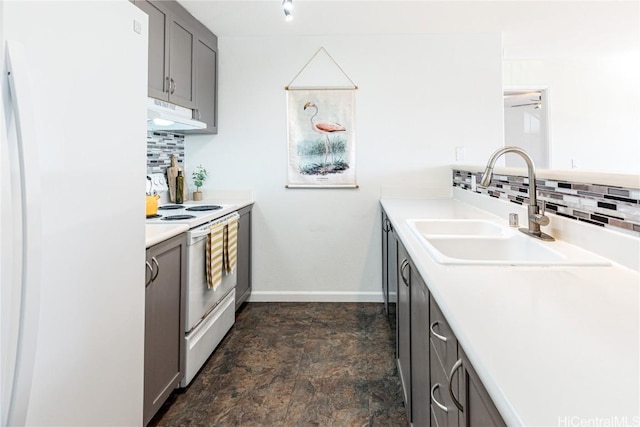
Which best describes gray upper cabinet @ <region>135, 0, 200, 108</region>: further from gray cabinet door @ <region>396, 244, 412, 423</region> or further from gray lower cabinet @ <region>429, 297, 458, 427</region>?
gray lower cabinet @ <region>429, 297, 458, 427</region>

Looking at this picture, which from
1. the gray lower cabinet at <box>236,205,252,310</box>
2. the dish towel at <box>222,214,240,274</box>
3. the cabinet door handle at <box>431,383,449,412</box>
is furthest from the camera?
the gray lower cabinet at <box>236,205,252,310</box>

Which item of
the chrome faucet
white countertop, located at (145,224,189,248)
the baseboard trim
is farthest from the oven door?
the chrome faucet

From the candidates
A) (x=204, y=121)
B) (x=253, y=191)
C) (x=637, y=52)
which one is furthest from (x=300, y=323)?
(x=637, y=52)

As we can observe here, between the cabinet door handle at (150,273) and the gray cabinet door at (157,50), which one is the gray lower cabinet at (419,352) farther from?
the gray cabinet door at (157,50)

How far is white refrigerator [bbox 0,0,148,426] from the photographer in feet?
2.49

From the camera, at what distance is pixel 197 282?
194cm

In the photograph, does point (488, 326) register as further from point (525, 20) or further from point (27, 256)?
point (525, 20)

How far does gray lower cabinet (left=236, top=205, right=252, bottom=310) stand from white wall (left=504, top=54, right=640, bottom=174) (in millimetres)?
3212

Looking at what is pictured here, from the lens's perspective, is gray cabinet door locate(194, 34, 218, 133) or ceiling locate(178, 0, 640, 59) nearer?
ceiling locate(178, 0, 640, 59)

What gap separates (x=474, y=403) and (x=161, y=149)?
2.77m

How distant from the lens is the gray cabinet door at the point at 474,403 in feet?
1.89

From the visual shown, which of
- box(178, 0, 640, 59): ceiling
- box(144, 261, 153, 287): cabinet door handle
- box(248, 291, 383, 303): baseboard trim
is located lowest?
box(248, 291, 383, 303): baseboard trim

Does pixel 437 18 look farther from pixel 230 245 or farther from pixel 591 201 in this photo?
pixel 230 245

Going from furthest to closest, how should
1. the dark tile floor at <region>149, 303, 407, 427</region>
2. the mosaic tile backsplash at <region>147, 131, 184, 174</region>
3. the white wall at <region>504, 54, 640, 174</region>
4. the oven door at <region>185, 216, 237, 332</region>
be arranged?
the white wall at <region>504, 54, 640, 174</region> < the mosaic tile backsplash at <region>147, 131, 184, 174</region> < the oven door at <region>185, 216, 237, 332</region> < the dark tile floor at <region>149, 303, 407, 427</region>
